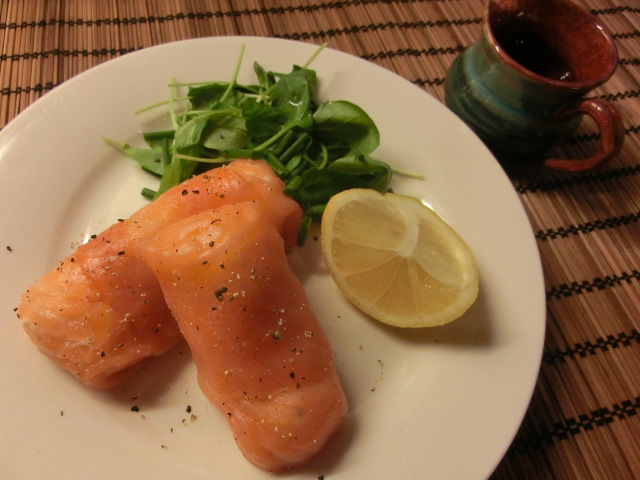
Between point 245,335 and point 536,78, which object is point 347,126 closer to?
point 536,78

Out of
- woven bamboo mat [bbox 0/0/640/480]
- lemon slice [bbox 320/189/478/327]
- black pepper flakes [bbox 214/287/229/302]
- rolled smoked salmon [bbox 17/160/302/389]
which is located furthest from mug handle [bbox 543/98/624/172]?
black pepper flakes [bbox 214/287/229/302]

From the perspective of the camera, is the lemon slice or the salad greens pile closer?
the lemon slice

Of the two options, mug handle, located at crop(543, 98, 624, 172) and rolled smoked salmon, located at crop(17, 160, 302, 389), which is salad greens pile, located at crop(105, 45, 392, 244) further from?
mug handle, located at crop(543, 98, 624, 172)

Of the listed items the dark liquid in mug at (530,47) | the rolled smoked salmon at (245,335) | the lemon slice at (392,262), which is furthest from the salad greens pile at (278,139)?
the dark liquid in mug at (530,47)

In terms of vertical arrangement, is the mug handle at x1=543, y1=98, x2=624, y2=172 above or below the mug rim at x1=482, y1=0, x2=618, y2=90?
below

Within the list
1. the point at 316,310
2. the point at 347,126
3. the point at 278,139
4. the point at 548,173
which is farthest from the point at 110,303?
the point at 548,173

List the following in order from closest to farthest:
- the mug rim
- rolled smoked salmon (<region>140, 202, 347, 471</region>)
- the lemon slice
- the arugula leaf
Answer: rolled smoked salmon (<region>140, 202, 347, 471</region>) < the lemon slice < the mug rim < the arugula leaf

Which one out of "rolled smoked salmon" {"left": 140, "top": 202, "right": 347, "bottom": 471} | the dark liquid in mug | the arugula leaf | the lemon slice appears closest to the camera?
→ "rolled smoked salmon" {"left": 140, "top": 202, "right": 347, "bottom": 471}
